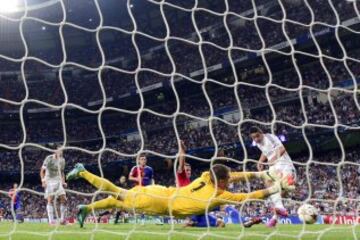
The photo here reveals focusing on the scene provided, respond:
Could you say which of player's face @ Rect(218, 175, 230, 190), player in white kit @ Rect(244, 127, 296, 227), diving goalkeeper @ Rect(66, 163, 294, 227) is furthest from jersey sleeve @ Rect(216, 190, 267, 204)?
player in white kit @ Rect(244, 127, 296, 227)

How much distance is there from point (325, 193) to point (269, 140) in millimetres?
5473

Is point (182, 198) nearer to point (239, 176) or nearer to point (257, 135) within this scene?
point (239, 176)

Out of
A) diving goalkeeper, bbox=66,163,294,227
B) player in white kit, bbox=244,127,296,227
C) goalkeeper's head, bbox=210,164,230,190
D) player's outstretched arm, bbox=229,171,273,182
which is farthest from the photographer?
player in white kit, bbox=244,127,296,227

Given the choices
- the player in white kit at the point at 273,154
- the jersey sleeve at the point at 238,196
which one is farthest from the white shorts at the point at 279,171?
the jersey sleeve at the point at 238,196

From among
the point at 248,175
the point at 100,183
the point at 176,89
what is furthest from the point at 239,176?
the point at 176,89

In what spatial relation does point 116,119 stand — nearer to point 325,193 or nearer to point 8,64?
point 8,64

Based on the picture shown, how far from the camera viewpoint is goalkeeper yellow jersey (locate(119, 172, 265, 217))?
3262 mm

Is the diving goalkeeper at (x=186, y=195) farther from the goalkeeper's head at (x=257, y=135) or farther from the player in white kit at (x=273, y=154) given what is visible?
the goalkeeper's head at (x=257, y=135)

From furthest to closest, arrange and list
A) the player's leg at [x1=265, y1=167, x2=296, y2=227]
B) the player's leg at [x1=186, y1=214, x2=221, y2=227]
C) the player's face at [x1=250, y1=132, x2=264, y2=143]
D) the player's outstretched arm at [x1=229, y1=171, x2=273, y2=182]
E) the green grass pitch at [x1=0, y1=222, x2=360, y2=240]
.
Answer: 1. the player's leg at [x1=186, y1=214, x2=221, y2=227]
2. the player's face at [x1=250, y1=132, x2=264, y2=143]
3. the player's leg at [x1=265, y1=167, x2=296, y2=227]
4. the player's outstretched arm at [x1=229, y1=171, x2=273, y2=182]
5. the green grass pitch at [x1=0, y1=222, x2=360, y2=240]

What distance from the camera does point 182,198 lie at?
325 centimetres

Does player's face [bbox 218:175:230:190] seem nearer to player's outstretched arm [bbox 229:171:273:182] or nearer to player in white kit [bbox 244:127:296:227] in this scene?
player's outstretched arm [bbox 229:171:273:182]

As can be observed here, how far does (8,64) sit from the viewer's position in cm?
2580

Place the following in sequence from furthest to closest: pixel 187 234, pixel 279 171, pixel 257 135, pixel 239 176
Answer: pixel 257 135
pixel 279 171
pixel 239 176
pixel 187 234

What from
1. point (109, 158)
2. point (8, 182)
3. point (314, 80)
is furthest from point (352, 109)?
point (8, 182)
